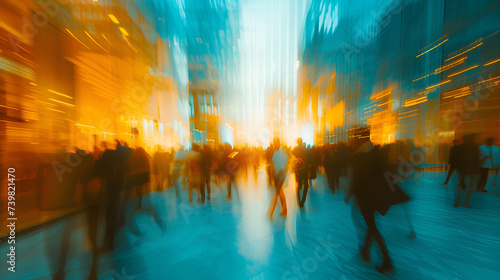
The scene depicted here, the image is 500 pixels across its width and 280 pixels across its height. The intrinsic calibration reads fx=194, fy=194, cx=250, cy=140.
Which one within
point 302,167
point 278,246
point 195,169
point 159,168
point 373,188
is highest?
point 373,188

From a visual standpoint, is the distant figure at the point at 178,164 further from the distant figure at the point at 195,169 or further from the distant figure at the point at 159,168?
the distant figure at the point at 195,169

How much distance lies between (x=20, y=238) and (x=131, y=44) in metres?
12.7

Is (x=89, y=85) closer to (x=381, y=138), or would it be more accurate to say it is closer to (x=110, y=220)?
(x=110, y=220)

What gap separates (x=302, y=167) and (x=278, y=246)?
9.82 ft

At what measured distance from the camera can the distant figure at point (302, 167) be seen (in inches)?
225

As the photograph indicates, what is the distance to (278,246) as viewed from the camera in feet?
11.1

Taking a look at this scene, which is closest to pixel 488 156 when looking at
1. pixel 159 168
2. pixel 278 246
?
pixel 278 246

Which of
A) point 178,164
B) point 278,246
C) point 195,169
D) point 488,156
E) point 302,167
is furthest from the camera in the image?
point 178,164

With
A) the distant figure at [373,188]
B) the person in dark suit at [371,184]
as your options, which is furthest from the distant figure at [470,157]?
the person in dark suit at [371,184]

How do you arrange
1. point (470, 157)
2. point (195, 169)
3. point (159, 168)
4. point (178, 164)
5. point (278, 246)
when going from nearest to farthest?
point (278, 246), point (470, 157), point (195, 169), point (178, 164), point (159, 168)

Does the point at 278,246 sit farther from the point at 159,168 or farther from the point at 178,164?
the point at 159,168

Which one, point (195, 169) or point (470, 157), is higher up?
point (470, 157)

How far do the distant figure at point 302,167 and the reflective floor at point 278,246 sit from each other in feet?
1.58

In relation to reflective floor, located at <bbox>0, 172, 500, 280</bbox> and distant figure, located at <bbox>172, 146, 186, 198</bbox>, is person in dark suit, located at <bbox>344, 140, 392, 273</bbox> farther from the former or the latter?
distant figure, located at <bbox>172, 146, 186, 198</bbox>
